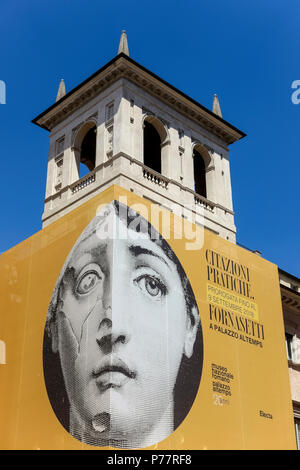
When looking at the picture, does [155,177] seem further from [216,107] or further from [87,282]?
[87,282]

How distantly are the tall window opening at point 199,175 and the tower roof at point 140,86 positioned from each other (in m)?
1.41

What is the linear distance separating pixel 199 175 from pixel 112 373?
14.8m

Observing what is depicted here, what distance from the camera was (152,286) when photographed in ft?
66.9

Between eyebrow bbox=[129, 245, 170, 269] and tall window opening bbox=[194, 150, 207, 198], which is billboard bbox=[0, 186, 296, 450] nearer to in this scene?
eyebrow bbox=[129, 245, 170, 269]

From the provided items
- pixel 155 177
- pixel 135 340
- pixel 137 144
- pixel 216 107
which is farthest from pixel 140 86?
pixel 135 340

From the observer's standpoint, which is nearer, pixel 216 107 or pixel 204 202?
pixel 204 202

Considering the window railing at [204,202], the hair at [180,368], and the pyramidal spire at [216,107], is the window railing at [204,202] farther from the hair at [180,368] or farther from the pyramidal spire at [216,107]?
the hair at [180,368]

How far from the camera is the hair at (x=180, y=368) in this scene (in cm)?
1934

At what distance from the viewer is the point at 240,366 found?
22.1 meters

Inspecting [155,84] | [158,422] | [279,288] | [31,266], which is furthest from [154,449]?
[155,84]

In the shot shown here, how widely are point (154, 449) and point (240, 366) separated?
5139mm

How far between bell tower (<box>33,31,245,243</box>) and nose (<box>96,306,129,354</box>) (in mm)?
6615

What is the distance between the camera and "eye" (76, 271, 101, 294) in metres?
20.0
